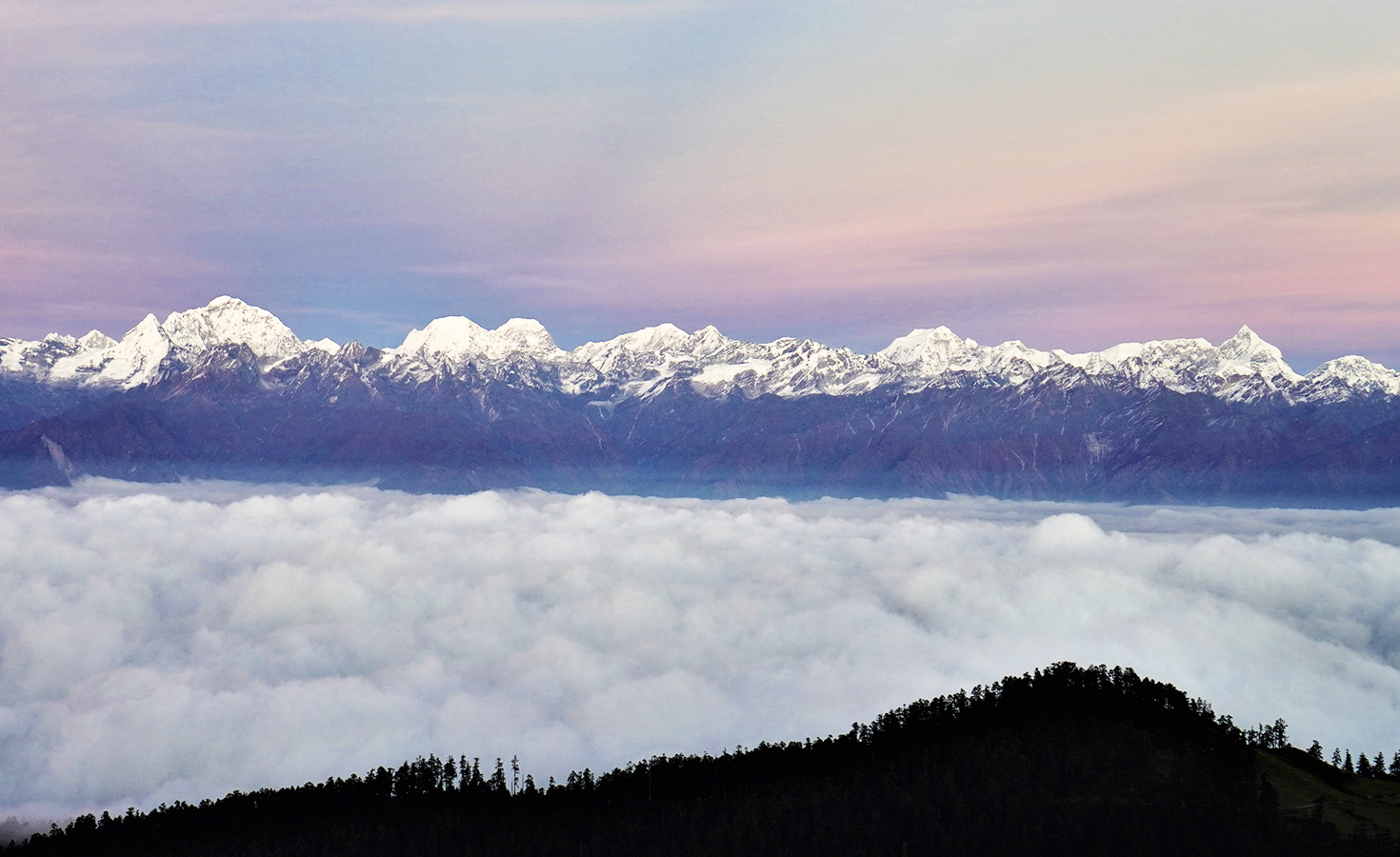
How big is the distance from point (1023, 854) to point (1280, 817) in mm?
42457

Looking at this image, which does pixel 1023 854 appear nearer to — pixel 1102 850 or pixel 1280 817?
pixel 1102 850

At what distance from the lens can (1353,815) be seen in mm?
198000

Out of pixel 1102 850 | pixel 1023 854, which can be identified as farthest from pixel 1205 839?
pixel 1023 854

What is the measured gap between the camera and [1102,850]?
192 meters

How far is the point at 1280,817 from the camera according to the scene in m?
197

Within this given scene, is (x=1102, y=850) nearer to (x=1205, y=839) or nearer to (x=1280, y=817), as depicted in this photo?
(x=1205, y=839)

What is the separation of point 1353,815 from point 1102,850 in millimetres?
43458

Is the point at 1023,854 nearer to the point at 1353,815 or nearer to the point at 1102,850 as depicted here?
the point at 1102,850

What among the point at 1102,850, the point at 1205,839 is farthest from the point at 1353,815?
the point at 1102,850

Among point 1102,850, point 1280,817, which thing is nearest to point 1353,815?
point 1280,817

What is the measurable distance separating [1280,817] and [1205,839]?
16.5 m

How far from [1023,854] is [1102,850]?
12233mm

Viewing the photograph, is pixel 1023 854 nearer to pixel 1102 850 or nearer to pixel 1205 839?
pixel 1102 850

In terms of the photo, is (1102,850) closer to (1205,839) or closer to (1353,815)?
(1205,839)
